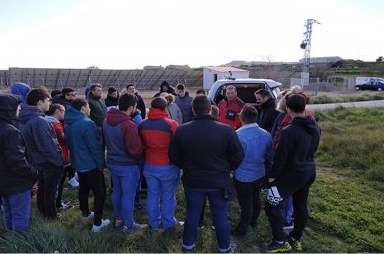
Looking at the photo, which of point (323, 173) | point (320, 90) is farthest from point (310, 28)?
point (323, 173)

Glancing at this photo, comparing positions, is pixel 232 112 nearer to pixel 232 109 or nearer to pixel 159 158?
pixel 232 109

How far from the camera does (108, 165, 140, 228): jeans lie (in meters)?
3.95

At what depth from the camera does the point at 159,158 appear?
12.6ft

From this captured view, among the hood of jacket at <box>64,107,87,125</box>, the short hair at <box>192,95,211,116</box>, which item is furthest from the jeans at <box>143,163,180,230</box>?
the hood of jacket at <box>64,107,87,125</box>

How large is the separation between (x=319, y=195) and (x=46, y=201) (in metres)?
4.39

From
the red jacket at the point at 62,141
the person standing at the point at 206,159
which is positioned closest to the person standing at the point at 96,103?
the red jacket at the point at 62,141

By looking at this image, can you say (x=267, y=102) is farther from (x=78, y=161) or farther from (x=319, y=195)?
(x=78, y=161)

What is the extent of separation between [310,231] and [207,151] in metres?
2.12

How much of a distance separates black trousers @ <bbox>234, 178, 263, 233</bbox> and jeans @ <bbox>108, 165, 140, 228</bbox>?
1295 millimetres

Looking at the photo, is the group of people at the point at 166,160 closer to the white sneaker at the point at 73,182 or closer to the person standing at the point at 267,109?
the person standing at the point at 267,109

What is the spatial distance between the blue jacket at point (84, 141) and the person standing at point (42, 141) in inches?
8.8

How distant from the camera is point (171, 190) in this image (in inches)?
156

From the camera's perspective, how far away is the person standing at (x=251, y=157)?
3773 mm

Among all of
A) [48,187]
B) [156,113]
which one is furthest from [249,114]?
[48,187]
